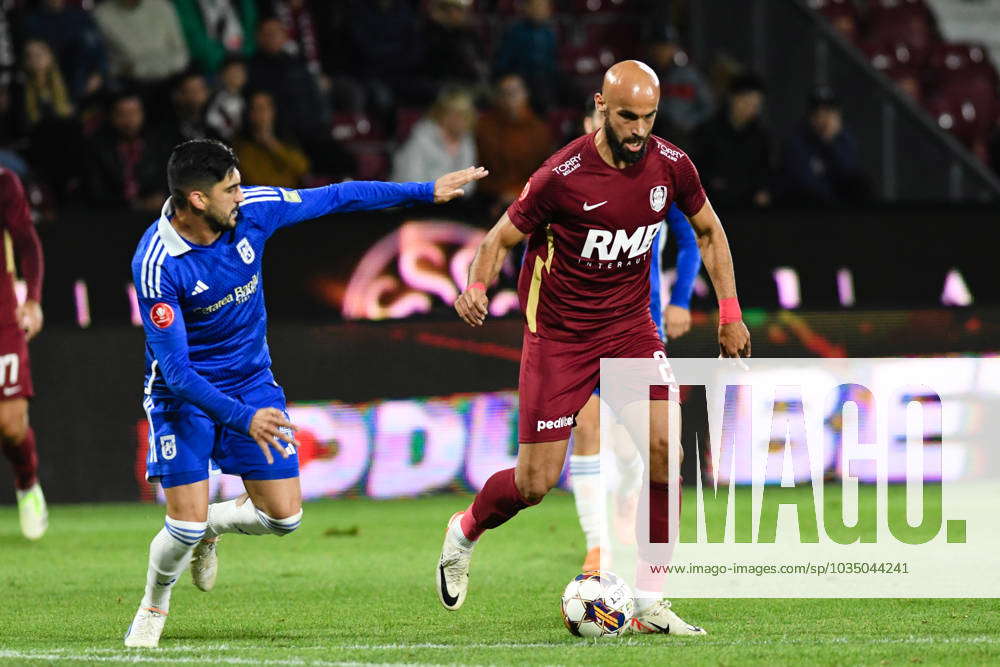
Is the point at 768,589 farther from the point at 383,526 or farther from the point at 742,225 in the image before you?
the point at 742,225

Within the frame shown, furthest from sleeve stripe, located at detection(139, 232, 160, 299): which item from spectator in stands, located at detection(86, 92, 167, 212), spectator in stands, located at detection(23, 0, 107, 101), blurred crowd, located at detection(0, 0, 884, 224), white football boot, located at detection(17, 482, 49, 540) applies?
spectator in stands, located at detection(23, 0, 107, 101)

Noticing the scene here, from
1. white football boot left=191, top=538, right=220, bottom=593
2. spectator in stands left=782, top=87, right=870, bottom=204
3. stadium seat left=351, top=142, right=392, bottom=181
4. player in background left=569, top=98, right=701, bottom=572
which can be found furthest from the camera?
stadium seat left=351, top=142, right=392, bottom=181

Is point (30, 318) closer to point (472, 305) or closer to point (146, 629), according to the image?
point (146, 629)

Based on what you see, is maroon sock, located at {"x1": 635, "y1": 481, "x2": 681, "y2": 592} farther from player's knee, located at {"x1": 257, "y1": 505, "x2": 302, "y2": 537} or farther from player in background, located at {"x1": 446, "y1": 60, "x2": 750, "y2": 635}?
player's knee, located at {"x1": 257, "y1": 505, "x2": 302, "y2": 537}

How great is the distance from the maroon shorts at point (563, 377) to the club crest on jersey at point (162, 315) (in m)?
1.39

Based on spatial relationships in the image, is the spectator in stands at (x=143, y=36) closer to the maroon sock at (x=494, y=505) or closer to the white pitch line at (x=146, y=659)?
the maroon sock at (x=494, y=505)

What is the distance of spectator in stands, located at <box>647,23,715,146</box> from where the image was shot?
14.1 m

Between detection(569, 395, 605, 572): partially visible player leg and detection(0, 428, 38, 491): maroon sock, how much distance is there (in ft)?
11.4

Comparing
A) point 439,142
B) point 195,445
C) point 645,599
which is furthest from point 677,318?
point 439,142

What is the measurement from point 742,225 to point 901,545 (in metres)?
4.03

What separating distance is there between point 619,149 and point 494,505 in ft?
4.91

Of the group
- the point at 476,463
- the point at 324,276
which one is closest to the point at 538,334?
the point at 476,463

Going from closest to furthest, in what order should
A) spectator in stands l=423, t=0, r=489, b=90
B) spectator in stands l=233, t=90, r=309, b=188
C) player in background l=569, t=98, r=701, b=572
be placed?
player in background l=569, t=98, r=701, b=572, spectator in stands l=233, t=90, r=309, b=188, spectator in stands l=423, t=0, r=489, b=90

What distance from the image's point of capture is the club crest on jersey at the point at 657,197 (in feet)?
21.2
